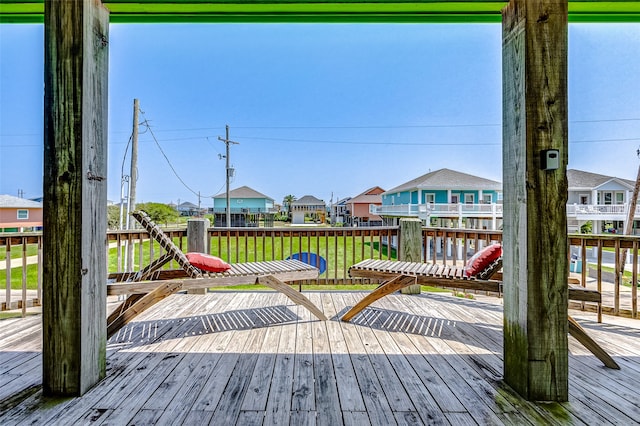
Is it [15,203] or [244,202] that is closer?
[15,203]

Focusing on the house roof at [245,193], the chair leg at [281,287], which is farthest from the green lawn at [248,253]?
the house roof at [245,193]

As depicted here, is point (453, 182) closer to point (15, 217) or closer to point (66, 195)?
point (66, 195)

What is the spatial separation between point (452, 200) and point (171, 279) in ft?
57.9

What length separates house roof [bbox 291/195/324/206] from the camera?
47.5 metres

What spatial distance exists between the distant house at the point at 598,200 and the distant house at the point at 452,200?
305 cm

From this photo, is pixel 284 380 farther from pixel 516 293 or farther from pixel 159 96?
pixel 159 96

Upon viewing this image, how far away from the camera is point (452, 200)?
59.2 ft

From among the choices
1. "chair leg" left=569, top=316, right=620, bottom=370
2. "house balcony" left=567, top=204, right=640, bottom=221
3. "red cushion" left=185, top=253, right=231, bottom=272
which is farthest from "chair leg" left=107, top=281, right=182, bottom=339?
"house balcony" left=567, top=204, right=640, bottom=221

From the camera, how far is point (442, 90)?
362 inches

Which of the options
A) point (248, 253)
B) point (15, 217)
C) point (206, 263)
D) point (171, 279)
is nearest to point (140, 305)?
point (171, 279)

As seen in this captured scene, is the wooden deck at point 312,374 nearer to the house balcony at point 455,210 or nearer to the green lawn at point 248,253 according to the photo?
the green lawn at point 248,253

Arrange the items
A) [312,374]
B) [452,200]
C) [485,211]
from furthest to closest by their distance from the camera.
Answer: [452,200]
[485,211]
[312,374]

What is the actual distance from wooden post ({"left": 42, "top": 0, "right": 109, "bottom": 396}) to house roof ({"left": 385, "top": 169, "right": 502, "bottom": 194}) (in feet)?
57.7

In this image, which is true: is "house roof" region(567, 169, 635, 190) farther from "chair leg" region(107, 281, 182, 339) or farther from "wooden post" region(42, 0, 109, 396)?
"wooden post" region(42, 0, 109, 396)
